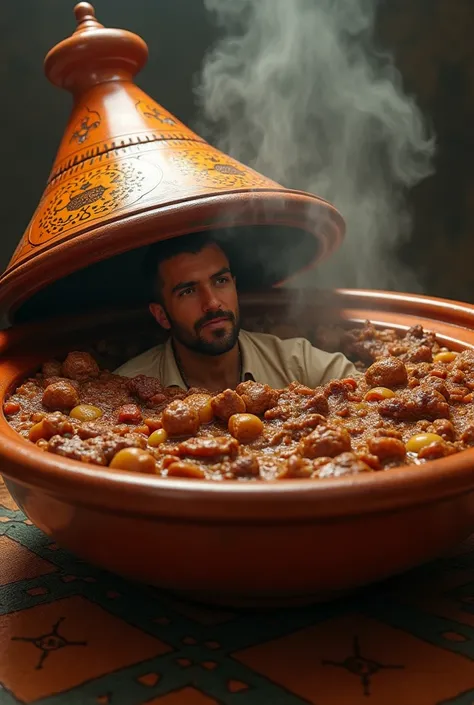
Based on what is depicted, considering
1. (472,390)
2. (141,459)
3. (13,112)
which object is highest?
(13,112)

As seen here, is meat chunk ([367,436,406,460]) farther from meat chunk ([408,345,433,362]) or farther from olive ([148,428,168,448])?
meat chunk ([408,345,433,362])

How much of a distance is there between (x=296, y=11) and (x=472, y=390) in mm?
1615

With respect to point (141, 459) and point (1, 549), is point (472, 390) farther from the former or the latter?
point (1, 549)

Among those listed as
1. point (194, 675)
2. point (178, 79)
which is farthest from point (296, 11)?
point (194, 675)

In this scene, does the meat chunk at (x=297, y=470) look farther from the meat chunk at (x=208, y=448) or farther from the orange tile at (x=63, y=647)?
the orange tile at (x=63, y=647)

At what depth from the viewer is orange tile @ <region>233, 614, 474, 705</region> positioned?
991mm

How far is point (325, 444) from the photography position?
116 centimetres

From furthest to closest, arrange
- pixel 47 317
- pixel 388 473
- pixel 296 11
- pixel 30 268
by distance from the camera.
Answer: pixel 296 11
pixel 47 317
pixel 30 268
pixel 388 473

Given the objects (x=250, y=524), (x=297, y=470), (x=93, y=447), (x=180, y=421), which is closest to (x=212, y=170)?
(x=180, y=421)

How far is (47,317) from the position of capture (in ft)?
6.40

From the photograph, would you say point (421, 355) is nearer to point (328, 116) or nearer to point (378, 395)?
point (378, 395)

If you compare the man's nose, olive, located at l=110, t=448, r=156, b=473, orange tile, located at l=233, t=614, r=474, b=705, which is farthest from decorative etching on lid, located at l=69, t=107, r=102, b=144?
orange tile, located at l=233, t=614, r=474, b=705

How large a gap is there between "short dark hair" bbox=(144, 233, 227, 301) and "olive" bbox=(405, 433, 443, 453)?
0.91 metres

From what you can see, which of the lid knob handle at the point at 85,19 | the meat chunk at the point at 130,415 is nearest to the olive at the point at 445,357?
the meat chunk at the point at 130,415
